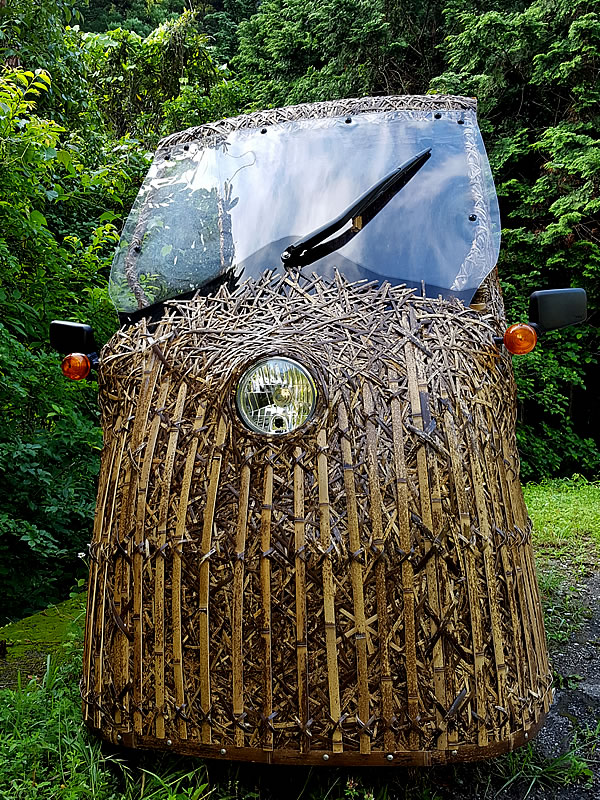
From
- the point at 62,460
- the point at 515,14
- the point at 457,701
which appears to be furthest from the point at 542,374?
the point at 457,701

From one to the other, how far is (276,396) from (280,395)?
12 mm

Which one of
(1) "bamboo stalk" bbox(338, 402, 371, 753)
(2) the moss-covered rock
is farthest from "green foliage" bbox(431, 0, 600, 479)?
(1) "bamboo stalk" bbox(338, 402, 371, 753)

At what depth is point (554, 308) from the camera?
2441 millimetres

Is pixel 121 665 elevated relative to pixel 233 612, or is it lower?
lower

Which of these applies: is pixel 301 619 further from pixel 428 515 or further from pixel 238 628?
pixel 428 515

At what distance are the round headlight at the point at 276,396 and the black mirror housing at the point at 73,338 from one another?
0.90 meters

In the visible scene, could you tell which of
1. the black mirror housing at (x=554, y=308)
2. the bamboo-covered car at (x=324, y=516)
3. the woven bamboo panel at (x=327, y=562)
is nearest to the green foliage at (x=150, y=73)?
the bamboo-covered car at (x=324, y=516)

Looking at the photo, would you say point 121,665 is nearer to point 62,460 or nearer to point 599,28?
point 62,460

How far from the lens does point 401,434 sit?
2.01 metres

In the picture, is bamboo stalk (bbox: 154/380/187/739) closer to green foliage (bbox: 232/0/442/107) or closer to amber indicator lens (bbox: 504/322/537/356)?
amber indicator lens (bbox: 504/322/537/356)

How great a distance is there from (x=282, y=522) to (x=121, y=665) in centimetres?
66

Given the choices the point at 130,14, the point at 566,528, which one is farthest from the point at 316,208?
the point at 130,14

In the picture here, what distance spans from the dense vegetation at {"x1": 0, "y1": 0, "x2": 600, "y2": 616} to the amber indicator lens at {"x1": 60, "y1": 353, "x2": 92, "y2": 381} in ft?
5.94

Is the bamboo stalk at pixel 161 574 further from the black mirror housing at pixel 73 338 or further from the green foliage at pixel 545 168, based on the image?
the green foliage at pixel 545 168
